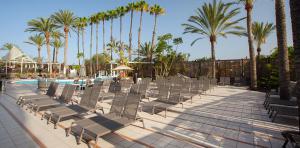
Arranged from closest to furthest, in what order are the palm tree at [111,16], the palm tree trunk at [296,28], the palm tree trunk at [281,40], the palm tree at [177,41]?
the palm tree trunk at [296,28] → the palm tree trunk at [281,40] → the palm tree at [177,41] → the palm tree at [111,16]

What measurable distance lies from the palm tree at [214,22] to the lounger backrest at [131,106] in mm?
14262

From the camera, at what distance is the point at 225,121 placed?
572 centimetres

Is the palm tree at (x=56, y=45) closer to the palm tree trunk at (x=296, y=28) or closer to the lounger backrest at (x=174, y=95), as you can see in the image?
the lounger backrest at (x=174, y=95)

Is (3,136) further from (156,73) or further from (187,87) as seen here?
(156,73)

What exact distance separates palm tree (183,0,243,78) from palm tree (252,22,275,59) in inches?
354

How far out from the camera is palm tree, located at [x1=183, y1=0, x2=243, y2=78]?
16.8 metres

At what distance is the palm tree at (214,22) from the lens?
16.8 metres

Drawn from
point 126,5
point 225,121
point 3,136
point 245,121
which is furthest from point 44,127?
point 126,5

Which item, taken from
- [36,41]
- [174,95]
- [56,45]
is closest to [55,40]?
[56,45]

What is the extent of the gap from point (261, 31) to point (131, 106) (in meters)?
25.1

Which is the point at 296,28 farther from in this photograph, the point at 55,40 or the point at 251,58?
the point at 55,40

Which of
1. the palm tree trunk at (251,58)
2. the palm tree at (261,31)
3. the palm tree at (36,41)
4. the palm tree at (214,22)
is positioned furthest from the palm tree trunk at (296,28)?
the palm tree at (36,41)

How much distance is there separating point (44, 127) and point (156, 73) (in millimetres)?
18847

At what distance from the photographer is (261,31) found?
24.2 metres
